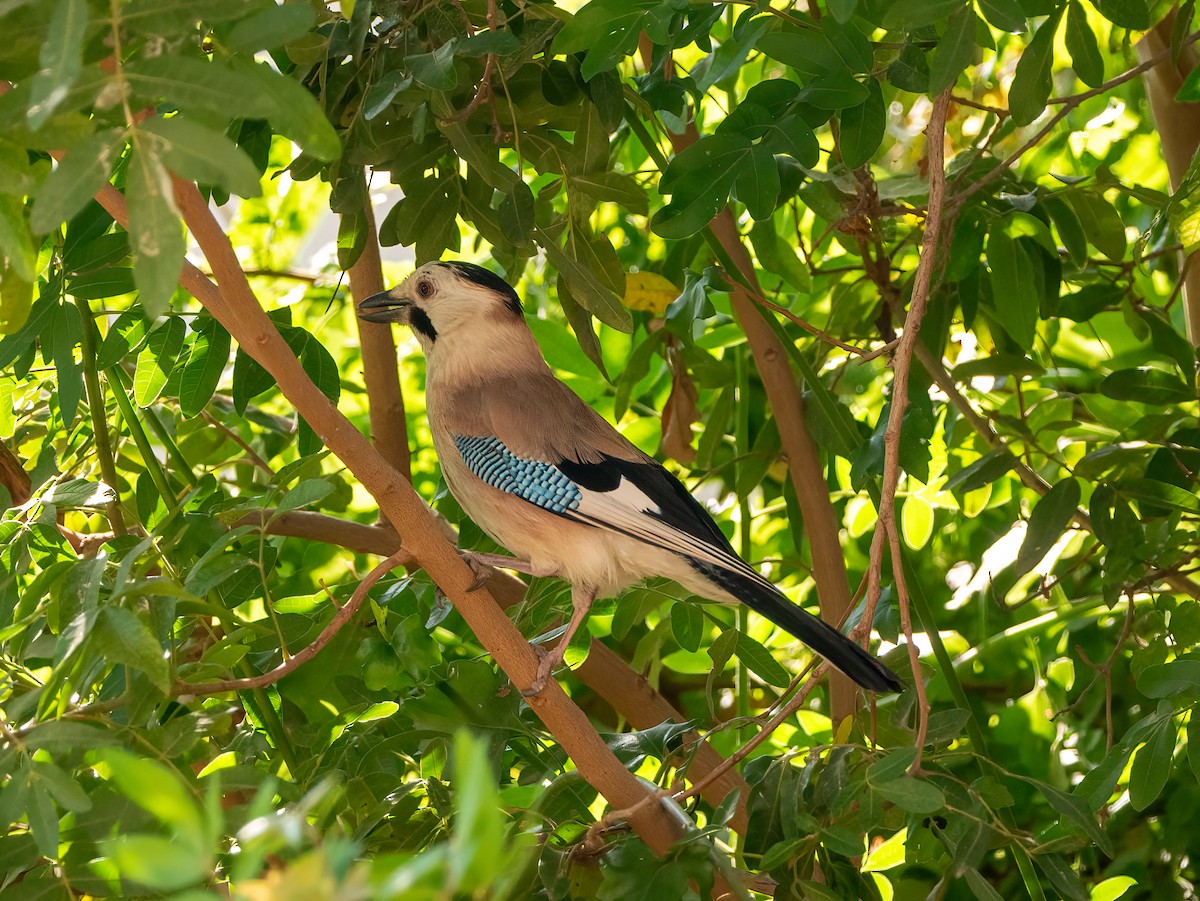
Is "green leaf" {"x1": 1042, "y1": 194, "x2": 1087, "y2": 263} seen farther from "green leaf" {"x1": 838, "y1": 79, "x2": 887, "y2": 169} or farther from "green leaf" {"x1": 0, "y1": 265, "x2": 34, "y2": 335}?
"green leaf" {"x1": 0, "y1": 265, "x2": 34, "y2": 335}

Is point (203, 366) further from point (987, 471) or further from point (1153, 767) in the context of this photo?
point (1153, 767)

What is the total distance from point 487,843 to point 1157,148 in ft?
7.99

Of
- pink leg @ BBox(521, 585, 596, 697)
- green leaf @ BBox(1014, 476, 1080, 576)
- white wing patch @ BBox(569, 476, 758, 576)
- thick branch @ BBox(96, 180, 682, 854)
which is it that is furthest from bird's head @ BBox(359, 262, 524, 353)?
green leaf @ BBox(1014, 476, 1080, 576)

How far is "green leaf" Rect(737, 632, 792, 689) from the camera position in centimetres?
160

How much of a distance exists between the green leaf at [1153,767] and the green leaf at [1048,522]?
1.20 feet

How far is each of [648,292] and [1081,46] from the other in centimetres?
67

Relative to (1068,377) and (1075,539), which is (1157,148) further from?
(1075,539)

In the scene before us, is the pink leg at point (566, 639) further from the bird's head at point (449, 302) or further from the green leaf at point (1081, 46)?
the green leaf at point (1081, 46)

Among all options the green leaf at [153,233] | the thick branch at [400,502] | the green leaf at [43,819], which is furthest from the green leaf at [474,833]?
the thick branch at [400,502]

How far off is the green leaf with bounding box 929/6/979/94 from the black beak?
2.91ft

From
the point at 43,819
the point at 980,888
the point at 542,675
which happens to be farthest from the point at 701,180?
the point at 43,819

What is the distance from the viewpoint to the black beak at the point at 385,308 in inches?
72.7

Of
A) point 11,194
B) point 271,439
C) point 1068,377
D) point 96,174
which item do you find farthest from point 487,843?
point 1068,377

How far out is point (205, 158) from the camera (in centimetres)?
77
